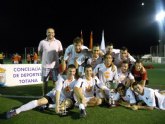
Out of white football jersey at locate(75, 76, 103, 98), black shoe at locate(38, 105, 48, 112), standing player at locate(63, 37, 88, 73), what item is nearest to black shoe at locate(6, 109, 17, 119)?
black shoe at locate(38, 105, 48, 112)

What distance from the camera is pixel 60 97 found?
7145 mm

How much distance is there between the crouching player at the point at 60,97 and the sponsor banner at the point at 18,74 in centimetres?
574

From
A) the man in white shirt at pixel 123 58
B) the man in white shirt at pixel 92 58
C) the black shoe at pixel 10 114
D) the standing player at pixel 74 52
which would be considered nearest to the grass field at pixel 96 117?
the black shoe at pixel 10 114

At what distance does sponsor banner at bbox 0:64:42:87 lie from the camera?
40.6 feet

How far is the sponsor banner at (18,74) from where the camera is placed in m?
12.4

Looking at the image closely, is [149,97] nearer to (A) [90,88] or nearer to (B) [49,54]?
(A) [90,88]

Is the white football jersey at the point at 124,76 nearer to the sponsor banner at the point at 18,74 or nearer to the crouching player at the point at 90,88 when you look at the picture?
the crouching player at the point at 90,88

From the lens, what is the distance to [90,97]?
751 centimetres

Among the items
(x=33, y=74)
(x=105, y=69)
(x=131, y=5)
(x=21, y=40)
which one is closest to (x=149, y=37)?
(x=131, y=5)

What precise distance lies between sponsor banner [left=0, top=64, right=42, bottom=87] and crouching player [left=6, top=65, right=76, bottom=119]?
5739 mm

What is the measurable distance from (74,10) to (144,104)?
5573 cm

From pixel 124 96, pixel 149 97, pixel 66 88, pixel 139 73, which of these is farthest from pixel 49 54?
pixel 149 97

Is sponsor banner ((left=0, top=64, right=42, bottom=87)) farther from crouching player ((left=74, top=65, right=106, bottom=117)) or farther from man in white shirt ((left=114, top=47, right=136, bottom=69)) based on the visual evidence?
crouching player ((left=74, top=65, right=106, bottom=117))

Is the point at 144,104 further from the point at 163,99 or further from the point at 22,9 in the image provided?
the point at 22,9
